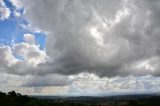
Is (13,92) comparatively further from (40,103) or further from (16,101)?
(40,103)

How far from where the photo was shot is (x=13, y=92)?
6816 inches

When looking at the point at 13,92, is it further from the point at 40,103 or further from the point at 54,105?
the point at 40,103

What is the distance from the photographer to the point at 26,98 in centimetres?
16400

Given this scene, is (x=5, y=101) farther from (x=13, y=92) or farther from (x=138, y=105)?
(x=138, y=105)

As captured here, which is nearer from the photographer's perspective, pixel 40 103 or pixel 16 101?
pixel 40 103

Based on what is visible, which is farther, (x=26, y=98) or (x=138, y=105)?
(x=26, y=98)

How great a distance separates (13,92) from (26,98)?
13.4m

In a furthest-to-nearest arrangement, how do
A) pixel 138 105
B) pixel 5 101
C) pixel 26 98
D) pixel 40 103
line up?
pixel 26 98, pixel 138 105, pixel 5 101, pixel 40 103

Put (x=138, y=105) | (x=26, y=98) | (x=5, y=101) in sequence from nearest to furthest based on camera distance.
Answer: (x=5, y=101)
(x=138, y=105)
(x=26, y=98)

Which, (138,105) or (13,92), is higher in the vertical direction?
(13,92)

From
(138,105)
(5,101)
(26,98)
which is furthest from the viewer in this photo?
(26,98)

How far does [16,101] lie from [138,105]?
213ft

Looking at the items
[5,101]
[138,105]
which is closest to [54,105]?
[5,101]

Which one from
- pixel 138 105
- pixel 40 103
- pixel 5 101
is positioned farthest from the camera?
pixel 138 105
